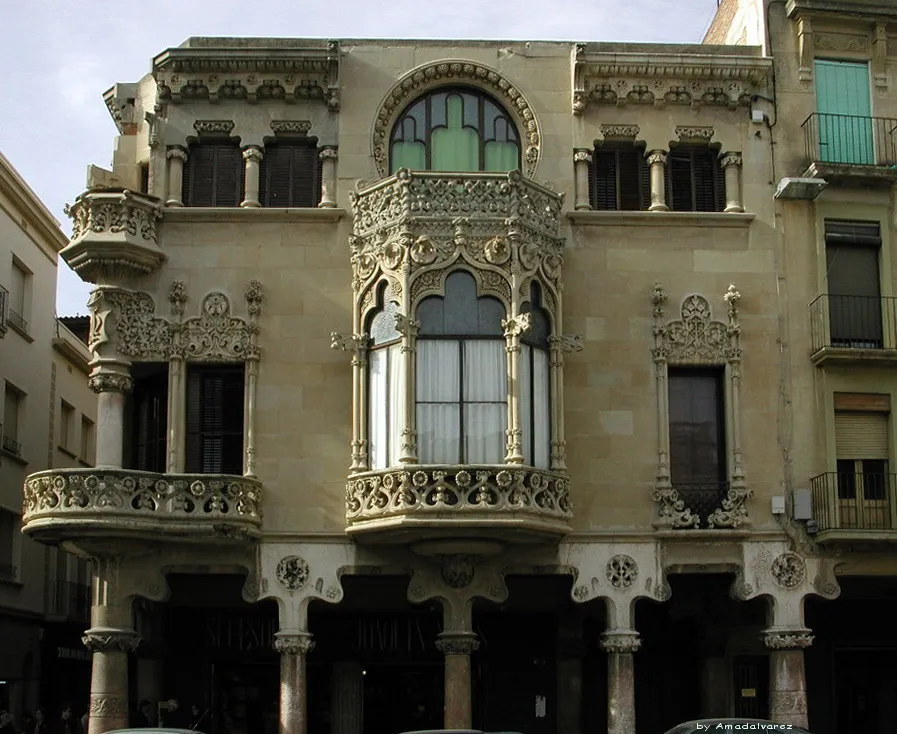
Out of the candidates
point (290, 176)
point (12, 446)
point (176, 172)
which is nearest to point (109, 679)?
point (176, 172)

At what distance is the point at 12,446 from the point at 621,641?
57.6 ft

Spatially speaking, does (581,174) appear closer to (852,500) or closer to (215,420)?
(852,500)

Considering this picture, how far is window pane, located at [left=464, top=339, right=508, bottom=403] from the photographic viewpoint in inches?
1160

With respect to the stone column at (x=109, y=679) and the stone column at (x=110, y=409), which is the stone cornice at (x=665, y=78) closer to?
the stone column at (x=110, y=409)

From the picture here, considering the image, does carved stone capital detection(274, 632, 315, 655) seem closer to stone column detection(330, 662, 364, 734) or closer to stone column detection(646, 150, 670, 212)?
stone column detection(330, 662, 364, 734)

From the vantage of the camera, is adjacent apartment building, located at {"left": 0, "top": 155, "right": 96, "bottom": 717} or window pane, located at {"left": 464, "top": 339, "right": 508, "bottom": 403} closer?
window pane, located at {"left": 464, "top": 339, "right": 508, "bottom": 403}

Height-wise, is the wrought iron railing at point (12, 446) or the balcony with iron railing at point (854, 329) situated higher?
the balcony with iron railing at point (854, 329)

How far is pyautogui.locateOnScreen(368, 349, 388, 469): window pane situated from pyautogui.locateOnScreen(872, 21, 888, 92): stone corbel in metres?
12.0

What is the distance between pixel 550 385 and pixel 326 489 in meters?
4.77

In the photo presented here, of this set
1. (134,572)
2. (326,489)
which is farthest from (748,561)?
(134,572)

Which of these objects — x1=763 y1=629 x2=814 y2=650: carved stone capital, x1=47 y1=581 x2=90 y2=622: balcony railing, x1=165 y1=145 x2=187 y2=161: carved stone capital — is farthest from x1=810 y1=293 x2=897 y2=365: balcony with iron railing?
x1=47 y1=581 x2=90 y2=622: balcony railing

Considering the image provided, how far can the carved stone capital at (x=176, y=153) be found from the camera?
103 ft

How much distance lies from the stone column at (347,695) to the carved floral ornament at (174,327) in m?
8.29

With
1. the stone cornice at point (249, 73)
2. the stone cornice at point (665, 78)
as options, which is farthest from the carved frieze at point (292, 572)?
the stone cornice at point (665, 78)
